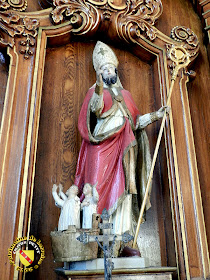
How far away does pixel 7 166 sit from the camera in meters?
2.39

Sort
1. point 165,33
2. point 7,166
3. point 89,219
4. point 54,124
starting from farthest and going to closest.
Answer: point 165,33 < point 54,124 < point 7,166 < point 89,219

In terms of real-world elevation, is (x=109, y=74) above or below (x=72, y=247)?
above

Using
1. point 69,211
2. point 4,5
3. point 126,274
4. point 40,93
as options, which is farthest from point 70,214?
point 4,5

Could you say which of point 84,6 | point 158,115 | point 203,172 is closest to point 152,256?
point 203,172

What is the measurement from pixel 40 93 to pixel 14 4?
2.90 feet

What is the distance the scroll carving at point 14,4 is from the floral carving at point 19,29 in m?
0.07

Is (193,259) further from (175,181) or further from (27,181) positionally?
(27,181)

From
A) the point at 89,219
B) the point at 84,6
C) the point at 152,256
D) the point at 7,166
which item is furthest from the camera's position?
the point at 84,6

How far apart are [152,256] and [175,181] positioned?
622mm

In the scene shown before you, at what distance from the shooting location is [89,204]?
227 centimetres

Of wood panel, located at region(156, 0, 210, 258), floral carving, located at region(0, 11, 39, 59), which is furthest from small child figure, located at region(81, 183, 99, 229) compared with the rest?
floral carving, located at region(0, 11, 39, 59)

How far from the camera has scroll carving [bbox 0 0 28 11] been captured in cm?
288

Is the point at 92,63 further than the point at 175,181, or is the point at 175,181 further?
the point at 92,63

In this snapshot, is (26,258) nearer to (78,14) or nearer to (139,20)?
(78,14)
